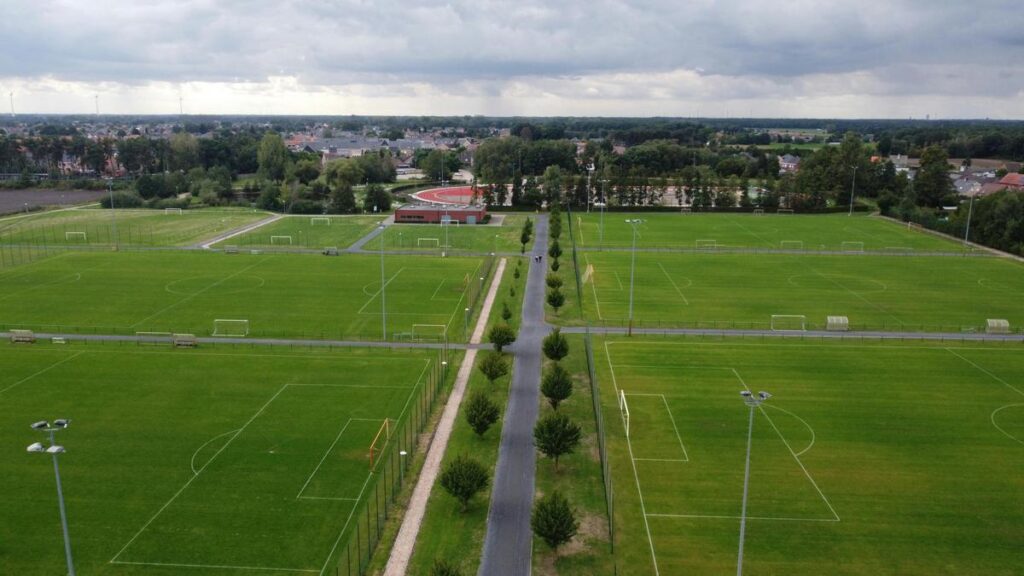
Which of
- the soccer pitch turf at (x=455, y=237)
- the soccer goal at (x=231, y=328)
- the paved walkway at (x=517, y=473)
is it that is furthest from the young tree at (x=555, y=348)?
the soccer pitch turf at (x=455, y=237)

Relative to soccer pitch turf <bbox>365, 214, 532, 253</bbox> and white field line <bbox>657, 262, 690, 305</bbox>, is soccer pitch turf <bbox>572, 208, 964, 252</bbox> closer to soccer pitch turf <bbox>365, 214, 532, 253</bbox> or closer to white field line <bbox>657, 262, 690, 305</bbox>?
soccer pitch turf <bbox>365, 214, 532, 253</bbox>

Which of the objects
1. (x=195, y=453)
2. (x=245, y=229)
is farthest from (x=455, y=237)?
(x=195, y=453)

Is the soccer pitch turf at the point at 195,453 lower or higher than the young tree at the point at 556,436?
lower

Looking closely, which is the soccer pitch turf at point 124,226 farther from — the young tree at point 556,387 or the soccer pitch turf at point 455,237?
the young tree at point 556,387

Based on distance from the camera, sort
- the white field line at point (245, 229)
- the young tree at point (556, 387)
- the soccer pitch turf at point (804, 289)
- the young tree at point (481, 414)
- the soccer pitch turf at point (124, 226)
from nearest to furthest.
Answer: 1. the young tree at point (481, 414)
2. the young tree at point (556, 387)
3. the soccer pitch turf at point (804, 289)
4. the white field line at point (245, 229)
5. the soccer pitch turf at point (124, 226)

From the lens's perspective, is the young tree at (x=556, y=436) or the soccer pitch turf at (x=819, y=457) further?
the young tree at (x=556, y=436)

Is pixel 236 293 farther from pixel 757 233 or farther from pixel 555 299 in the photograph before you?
pixel 757 233

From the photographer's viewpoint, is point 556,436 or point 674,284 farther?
point 674,284
